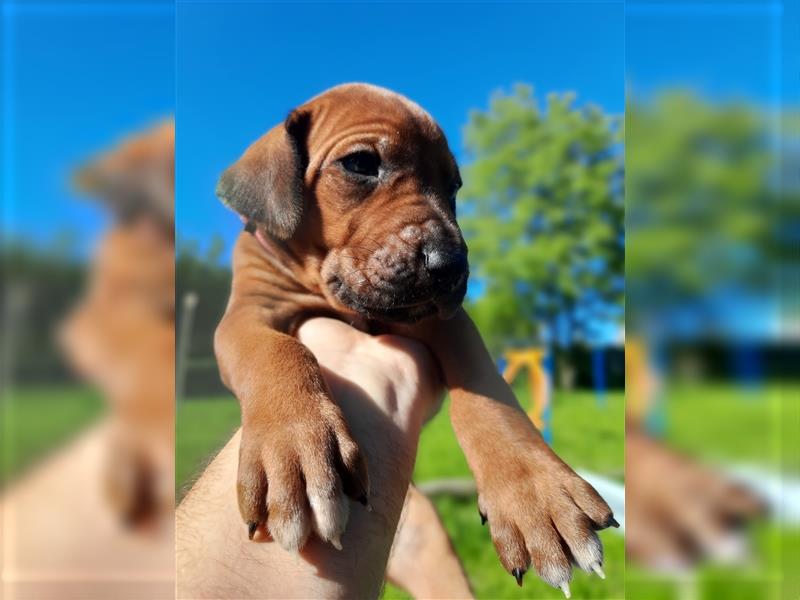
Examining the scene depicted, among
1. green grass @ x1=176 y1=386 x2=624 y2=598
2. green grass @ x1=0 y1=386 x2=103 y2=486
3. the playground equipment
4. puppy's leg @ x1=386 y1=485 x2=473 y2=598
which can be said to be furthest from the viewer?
the playground equipment

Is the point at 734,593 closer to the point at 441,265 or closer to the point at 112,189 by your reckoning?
the point at 441,265

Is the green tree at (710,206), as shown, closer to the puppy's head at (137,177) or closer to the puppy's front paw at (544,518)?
the puppy's front paw at (544,518)

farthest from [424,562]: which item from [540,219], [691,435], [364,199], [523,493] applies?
[540,219]

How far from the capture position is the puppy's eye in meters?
2.43

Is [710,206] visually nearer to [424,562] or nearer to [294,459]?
[294,459]

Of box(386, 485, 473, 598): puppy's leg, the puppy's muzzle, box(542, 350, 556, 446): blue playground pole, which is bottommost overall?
box(386, 485, 473, 598): puppy's leg

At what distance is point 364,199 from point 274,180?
1.07ft

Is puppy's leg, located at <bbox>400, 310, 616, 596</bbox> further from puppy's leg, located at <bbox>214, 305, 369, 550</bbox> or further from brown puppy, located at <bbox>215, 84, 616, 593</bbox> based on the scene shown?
puppy's leg, located at <bbox>214, 305, 369, 550</bbox>

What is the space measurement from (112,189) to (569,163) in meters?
3.59

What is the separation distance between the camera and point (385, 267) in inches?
87.5

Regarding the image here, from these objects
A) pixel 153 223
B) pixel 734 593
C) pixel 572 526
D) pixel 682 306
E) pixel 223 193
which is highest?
pixel 223 193

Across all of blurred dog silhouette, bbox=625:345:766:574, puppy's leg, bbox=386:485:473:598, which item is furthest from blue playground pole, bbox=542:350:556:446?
blurred dog silhouette, bbox=625:345:766:574

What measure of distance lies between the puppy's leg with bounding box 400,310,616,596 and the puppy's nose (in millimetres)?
367

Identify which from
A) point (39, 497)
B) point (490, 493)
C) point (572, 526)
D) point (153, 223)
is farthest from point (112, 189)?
point (572, 526)
